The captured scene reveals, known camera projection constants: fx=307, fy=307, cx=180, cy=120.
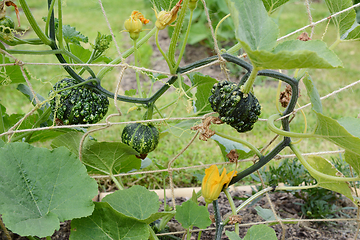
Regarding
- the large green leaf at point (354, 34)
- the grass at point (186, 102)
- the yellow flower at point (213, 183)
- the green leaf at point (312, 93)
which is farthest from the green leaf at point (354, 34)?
the yellow flower at point (213, 183)

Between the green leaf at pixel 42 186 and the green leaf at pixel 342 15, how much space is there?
Answer: 892 millimetres

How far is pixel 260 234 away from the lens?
0.87 metres

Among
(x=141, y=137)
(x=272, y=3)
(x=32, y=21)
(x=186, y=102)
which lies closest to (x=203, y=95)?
(x=141, y=137)

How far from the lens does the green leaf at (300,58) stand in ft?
1.94

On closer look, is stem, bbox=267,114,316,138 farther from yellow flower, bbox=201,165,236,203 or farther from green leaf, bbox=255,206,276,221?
green leaf, bbox=255,206,276,221

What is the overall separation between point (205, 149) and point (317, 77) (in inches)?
67.3

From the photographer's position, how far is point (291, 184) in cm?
139

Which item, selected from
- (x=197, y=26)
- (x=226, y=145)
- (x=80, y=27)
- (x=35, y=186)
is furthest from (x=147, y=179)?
(x=80, y=27)

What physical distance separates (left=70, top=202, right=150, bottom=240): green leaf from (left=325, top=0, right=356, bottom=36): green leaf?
857 mm

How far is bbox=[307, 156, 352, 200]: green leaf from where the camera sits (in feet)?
3.22

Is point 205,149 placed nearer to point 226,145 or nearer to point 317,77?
point 226,145

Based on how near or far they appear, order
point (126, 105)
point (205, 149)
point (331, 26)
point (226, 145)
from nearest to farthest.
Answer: point (226, 145)
point (205, 149)
point (126, 105)
point (331, 26)

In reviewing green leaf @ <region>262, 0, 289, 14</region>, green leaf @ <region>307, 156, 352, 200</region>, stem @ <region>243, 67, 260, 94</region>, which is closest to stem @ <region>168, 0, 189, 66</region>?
stem @ <region>243, 67, 260, 94</region>

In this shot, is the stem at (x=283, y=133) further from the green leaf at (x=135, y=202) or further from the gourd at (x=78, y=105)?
the gourd at (x=78, y=105)
